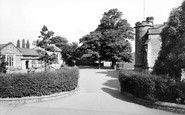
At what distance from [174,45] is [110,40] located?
25832 millimetres

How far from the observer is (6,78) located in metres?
9.02

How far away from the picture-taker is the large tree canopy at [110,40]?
34.2 metres

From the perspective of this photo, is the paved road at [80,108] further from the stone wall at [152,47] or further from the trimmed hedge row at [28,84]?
the stone wall at [152,47]

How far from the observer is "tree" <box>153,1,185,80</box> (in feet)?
26.5

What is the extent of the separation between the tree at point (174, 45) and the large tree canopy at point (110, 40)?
2399 cm

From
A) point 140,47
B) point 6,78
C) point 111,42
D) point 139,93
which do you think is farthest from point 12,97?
point 111,42

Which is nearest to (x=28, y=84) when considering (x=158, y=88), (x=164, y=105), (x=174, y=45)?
(x=158, y=88)

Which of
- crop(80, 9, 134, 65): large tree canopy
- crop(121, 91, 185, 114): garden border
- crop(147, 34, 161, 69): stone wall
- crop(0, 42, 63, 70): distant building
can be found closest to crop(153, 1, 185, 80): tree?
crop(121, 91, 185, 114): garden border

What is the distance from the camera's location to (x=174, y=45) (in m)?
8.64

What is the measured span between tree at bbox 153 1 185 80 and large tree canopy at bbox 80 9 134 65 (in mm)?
23991

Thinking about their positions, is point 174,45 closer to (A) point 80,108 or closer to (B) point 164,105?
(B) point 164,105

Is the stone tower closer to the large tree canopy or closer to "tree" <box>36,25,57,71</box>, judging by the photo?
the large tree canopy

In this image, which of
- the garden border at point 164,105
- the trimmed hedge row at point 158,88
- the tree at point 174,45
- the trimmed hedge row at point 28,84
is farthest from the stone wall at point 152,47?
the trimmed hedge row at point 28,84

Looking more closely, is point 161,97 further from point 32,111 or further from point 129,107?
point 32,111
